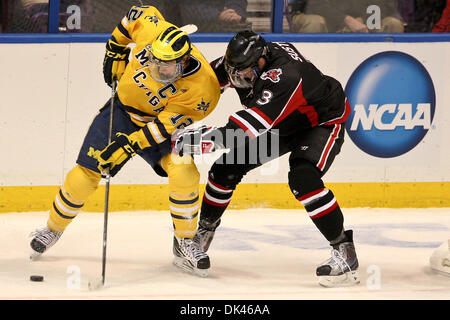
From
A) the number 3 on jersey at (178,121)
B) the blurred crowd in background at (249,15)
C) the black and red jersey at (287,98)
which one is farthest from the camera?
the blurred crowd in background at (249,15)

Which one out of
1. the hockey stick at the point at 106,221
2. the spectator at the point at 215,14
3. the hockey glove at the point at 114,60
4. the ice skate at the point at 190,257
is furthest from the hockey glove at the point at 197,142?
the spectator at the point at 215,14

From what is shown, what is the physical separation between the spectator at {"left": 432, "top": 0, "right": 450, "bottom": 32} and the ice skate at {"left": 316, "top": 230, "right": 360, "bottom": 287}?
2401 millimetres

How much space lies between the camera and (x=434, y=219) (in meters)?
5.66

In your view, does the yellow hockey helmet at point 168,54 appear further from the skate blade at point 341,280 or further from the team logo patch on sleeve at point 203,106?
the skate blade at point 341,280

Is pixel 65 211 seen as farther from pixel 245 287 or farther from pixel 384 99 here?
pixel 384 99

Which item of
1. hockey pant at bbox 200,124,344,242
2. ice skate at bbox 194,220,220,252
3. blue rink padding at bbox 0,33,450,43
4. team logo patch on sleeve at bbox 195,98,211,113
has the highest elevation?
blue rink padding at bbox 0,33,450,43

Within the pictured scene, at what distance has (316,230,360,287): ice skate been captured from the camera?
400 cm

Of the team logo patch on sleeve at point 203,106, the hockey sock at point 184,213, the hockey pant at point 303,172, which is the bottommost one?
the hockey sock at point 184,213

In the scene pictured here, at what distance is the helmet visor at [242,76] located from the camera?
398cm

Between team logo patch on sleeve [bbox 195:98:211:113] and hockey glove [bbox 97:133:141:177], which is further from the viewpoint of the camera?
team logo patch on sleeve [bbox 195:98:211:113]

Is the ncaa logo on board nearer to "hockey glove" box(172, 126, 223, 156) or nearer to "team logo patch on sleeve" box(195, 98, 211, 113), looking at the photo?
"team logo patch on sleeve" box(195, 98, 211, 113)

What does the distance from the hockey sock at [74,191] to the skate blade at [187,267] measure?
0.56 meters

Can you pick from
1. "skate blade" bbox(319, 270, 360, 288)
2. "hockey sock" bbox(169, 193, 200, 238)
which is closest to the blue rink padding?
"hockey sock" bbox(169, 193, 200, 238)
